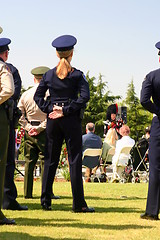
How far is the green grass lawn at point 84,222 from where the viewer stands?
243 inches

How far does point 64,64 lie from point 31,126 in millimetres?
2063

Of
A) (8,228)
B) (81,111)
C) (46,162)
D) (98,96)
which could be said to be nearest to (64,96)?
(81,111)

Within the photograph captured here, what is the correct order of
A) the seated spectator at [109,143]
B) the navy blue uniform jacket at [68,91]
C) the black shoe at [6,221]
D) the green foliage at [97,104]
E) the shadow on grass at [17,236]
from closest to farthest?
1. the shadow on grass at [17,236]
2. the black shoe at [6,221]
3. the navy blue uniform jacket at [68,91]
4. the seated spectator at [109,143]
5. the green foliage at [97,104]

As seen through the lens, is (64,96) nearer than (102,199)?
Yes

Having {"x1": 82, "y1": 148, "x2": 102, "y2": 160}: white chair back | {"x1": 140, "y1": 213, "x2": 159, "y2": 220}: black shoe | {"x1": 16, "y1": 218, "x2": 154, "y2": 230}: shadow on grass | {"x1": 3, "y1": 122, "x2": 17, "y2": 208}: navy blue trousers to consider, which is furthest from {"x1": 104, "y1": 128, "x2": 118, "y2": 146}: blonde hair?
{"x1": 16, "y1": 218, "x2": 154, "y2": 230}: shadow on grass

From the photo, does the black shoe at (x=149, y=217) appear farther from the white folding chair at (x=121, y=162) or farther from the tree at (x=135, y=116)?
the tree at (x=135, y=116)

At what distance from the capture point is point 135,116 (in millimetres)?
67812

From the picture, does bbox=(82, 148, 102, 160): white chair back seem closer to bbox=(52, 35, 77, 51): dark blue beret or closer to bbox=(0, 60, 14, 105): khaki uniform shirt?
bbox=(52, 35, 77, 51): dark blue beret

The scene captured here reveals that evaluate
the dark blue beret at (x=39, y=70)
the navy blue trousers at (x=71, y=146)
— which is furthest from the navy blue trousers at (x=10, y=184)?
A: the dark blue beret at (x=39, y=70)

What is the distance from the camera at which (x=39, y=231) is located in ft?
20.9

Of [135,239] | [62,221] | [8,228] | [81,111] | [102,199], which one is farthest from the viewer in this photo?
[102,199]

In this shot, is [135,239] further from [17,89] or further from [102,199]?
[102,199]

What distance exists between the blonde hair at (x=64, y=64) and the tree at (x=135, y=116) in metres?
59.3

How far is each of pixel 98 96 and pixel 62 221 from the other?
5952 cm
